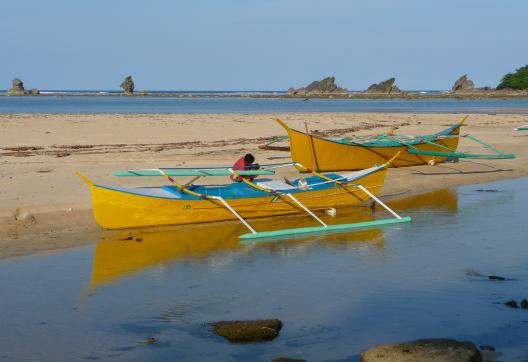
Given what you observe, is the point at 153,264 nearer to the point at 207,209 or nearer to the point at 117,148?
the point at 207,209

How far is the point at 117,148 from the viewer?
20641mm

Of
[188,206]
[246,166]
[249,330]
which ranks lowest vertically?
[249,330]

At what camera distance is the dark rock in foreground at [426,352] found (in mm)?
6309

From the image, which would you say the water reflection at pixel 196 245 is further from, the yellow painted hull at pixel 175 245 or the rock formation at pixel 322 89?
the rock formation at pixel 322 89

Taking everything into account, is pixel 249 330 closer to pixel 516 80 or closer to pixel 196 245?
pixel 196 245

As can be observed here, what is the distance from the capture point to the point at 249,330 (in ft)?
24.3

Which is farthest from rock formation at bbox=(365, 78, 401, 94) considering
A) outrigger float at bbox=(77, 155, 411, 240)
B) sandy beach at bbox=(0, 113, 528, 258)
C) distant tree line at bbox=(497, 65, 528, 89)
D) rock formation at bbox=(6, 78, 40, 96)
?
outrigger float at bbox=(77, 155, 411, 240)

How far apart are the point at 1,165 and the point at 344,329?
10.9 metres

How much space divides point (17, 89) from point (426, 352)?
120758 mm

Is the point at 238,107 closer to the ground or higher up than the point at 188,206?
closer to the ground

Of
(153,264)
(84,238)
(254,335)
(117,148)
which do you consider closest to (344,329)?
(254,335)

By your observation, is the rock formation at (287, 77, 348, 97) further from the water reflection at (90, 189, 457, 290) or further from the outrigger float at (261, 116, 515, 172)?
the water reflection at (90, 189, 457, 290)

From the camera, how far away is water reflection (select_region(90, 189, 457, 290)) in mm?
10305

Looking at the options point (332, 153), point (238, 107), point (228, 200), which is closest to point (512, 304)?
point (228, 200)
